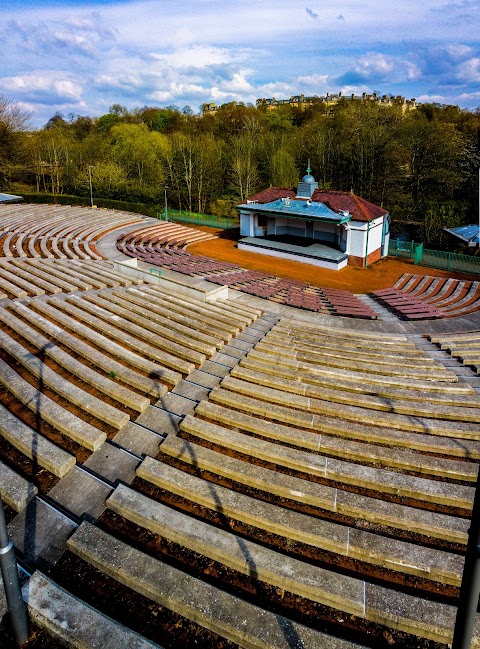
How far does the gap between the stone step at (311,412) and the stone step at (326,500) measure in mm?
1806

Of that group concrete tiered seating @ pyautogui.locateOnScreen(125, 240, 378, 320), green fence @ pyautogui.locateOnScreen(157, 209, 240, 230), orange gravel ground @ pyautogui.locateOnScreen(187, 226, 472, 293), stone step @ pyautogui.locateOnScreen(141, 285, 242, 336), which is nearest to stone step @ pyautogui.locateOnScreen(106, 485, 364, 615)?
stone step @ pyautogui.locateOnScreen(141, 285, 242, 336)

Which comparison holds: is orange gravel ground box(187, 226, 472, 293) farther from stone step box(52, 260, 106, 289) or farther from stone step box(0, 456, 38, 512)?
stone step box(0, 456, 38, 512)

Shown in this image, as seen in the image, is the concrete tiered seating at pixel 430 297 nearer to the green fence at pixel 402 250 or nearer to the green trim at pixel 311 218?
the green fence at pixel 402 250

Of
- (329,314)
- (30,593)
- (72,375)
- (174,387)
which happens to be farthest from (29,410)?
(329,314)

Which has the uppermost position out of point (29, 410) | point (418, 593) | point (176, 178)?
point (176, 178)

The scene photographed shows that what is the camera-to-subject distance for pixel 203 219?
48.5 meters

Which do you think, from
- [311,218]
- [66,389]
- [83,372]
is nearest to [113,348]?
[83,372]

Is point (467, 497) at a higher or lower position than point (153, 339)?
lower

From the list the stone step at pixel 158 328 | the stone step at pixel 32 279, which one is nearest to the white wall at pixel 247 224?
the stone step at pixel 32 279

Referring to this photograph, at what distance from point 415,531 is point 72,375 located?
7.99m

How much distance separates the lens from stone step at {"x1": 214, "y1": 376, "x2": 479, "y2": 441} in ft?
30.0

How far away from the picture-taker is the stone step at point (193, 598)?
4.86 m

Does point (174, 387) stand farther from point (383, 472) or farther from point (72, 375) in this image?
point (383, 472)

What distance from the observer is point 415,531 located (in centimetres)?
657
